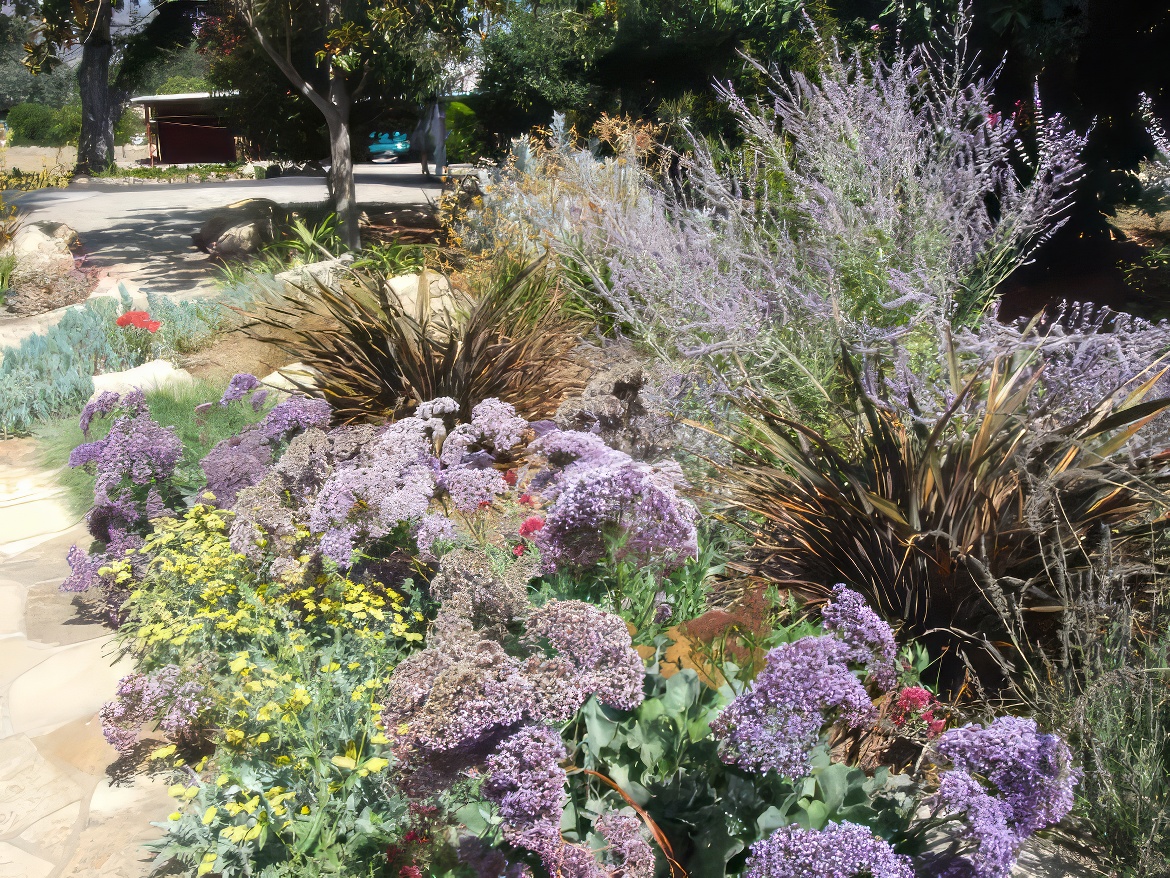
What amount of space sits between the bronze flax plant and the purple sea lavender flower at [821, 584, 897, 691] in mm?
711

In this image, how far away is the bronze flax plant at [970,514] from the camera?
2.79 metres

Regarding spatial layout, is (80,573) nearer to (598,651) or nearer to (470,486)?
(470,486)

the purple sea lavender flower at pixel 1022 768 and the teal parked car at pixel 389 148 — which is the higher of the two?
the teal parked car at pixel 389 148

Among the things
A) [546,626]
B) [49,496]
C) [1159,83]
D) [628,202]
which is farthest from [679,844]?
[1159,83]

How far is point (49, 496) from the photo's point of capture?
5438 mm

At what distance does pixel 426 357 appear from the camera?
5.00 m

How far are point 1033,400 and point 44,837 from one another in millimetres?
3698

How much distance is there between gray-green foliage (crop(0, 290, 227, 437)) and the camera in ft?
21.9

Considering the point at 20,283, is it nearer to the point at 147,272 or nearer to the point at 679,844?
the point at 147,272

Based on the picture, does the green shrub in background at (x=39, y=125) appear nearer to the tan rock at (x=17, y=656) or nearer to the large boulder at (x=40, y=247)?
the large boulder at (x=40, y=247)

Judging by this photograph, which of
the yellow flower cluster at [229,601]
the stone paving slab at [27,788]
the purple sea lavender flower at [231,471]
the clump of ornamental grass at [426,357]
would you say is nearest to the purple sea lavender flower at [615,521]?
the yellow flower cluster at [229,601]

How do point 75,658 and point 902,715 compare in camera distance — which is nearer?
point 902,715

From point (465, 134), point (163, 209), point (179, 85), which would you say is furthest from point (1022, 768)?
point (179, 85)

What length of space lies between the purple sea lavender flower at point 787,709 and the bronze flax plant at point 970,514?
1.08 m
